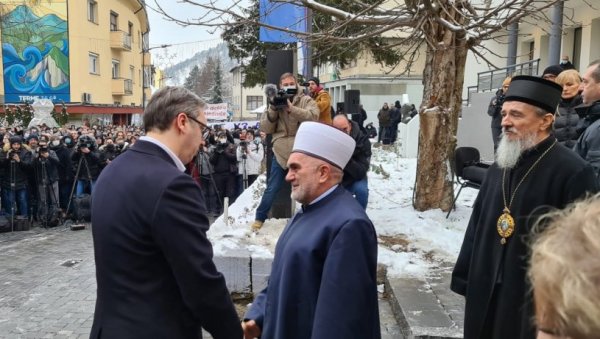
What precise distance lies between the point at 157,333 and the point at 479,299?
1756 mm

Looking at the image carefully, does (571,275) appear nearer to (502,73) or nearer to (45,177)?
(45,177)

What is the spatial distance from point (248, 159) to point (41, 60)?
26.2m

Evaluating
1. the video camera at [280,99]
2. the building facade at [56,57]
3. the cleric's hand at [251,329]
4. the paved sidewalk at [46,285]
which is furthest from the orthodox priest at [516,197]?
the building facade at [56,57]

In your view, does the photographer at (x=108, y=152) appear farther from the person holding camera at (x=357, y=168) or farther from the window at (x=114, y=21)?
the window at (x=114, y=21)

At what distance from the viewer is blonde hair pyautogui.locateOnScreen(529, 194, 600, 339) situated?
2.93ft

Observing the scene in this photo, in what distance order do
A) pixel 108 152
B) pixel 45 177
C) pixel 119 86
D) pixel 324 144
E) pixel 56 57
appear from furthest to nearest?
1. pixel 119 86
2. pixel 56 57
3. pixel 108 152
4. pixel 45 177
5. pixel 324 144

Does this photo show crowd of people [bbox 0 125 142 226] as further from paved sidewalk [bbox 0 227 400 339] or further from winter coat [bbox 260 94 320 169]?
winter coat [bbox 260 94 320 169]

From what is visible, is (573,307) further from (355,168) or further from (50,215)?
(50,215)

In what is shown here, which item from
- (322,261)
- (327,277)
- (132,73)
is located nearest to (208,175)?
(322,261)

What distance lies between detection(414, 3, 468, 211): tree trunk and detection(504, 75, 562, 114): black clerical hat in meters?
5.05

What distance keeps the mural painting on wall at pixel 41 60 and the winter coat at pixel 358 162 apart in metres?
30.6

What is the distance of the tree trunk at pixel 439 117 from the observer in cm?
777

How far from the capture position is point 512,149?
288 centimetres

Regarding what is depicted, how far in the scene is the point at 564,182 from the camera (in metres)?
2.67
